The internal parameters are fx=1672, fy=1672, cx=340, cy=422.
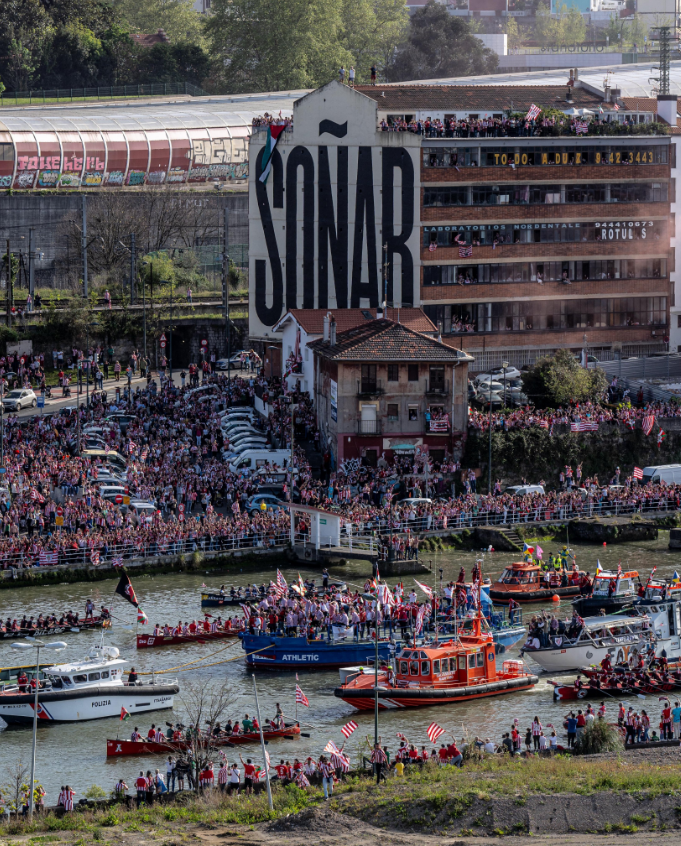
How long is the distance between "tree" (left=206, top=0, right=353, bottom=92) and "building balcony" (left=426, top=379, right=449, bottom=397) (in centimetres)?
8823

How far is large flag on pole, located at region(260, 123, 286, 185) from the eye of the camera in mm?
98438

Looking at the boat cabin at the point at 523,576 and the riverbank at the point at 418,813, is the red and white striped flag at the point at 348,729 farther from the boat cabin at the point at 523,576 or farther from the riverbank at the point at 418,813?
the boat cabin at the point at 523,576

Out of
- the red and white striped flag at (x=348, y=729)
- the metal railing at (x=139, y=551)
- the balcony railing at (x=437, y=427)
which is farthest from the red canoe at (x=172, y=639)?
the balcony railing at (x=437, y=427)

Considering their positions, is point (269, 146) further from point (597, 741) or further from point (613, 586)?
point (597, 741)

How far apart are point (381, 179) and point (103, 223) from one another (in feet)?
103

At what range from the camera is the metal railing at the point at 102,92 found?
14762cm

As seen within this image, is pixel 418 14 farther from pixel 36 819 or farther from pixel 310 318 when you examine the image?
pixel 36 819

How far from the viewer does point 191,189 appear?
130125mm

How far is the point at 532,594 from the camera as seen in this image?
228 ft

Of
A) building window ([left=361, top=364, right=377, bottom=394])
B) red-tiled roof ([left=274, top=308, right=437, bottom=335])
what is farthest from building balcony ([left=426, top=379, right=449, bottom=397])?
red-tiled roof ([left=274, top=308, right=437, bottom=335])

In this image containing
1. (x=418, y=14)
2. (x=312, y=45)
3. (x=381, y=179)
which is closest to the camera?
(x=381, y=179)

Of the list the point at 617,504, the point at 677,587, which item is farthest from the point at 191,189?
the point at 677,587

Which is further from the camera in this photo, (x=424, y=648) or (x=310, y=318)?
(x=310, y=318)

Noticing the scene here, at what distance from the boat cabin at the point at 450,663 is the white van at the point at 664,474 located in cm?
2760
